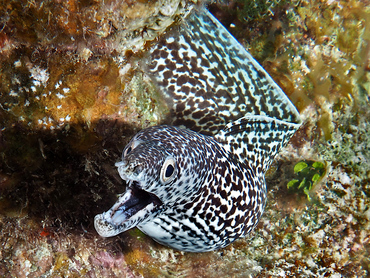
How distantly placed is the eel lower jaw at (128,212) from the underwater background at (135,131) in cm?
83

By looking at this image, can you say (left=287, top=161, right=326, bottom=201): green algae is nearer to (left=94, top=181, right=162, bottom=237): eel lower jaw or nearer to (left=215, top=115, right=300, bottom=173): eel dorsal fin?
(left=215, top=115, right=300, bottom=173): eel dorsal fin

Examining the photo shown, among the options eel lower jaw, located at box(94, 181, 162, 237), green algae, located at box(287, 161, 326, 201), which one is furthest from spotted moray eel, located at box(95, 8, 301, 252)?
green algae, located at box(287, 161, 326, 201)

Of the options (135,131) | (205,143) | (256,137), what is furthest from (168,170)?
(256,137)

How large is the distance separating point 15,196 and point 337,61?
15.4ft

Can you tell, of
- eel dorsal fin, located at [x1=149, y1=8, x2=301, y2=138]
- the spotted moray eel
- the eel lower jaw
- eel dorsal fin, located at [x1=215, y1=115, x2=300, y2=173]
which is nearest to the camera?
the eel lower jaw

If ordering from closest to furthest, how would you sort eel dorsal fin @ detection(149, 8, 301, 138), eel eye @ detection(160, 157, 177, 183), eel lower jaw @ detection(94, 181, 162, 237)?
1. eel lower jaw @ detection(94, 181, 162, 237)
2. eel eye @ detection(160, 157, 177, 183)
3. eel dorsal fin @ detection(149, 8, 301, 138)

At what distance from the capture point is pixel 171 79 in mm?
2879

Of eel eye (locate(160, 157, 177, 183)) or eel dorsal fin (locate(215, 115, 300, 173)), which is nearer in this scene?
eel eye (locate(160, 157, 177, 183))

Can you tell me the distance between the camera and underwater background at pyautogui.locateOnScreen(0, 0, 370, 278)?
7.15 feet

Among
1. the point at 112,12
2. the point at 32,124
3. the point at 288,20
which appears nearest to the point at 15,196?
the point at 32,124

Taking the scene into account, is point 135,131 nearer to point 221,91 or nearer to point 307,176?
point 221,91

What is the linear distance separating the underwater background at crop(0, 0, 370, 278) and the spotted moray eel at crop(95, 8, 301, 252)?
0.31 meters

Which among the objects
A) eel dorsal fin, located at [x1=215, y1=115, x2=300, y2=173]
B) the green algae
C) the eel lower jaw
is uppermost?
the eel lower jaw

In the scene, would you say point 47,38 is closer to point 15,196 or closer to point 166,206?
point 15,196
